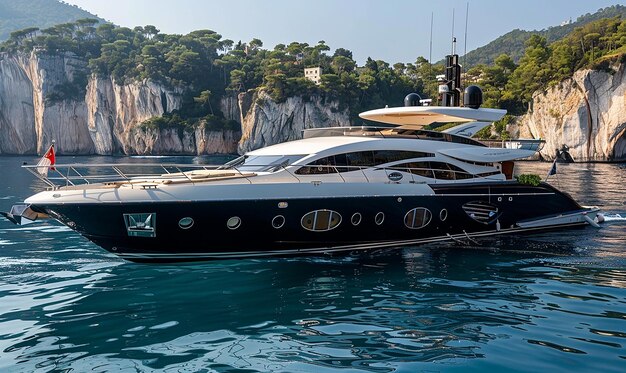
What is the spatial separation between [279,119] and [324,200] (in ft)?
282

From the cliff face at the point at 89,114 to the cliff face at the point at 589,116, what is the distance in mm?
44143

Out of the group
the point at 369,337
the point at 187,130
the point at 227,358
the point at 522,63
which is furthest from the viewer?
the point at 187,130

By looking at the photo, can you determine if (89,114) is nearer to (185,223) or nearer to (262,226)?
(185,223)

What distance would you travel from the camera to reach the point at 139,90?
355 ft

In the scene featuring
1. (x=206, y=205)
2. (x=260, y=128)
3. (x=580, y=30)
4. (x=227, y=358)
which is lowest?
(x=227, y=358)

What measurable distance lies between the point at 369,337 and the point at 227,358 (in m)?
2.11

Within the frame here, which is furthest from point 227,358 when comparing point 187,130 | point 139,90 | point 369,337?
point 139,90

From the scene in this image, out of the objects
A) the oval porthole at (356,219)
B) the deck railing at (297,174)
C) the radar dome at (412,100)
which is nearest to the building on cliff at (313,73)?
the radar dome at (412,100)

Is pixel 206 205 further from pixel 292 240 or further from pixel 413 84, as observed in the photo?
pixel 413 84

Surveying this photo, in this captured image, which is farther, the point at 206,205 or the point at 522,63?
the point at 522,63

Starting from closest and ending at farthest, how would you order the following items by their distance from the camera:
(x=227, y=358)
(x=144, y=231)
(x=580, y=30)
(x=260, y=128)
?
(x=227, y=358) < (x=144, y=231) < (x=580, y=30) < (x=260, y=128)

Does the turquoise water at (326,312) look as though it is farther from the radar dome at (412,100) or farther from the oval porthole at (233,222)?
the radar dome at (412,100)

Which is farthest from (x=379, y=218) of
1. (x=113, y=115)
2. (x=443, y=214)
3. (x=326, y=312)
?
(x=113, y=115)

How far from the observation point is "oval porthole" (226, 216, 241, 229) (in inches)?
434
